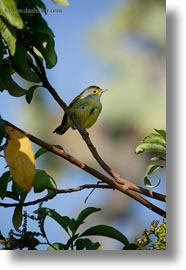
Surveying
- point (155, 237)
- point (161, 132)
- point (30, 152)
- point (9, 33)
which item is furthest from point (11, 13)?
point (155, 237)

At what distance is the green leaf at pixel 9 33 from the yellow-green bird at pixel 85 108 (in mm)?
407

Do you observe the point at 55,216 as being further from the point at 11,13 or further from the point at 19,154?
the point at 11,13

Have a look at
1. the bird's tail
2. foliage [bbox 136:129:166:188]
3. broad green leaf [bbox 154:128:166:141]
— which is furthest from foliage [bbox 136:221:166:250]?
the bird's tail

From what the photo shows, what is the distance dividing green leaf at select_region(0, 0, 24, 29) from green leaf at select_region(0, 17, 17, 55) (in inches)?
1.2

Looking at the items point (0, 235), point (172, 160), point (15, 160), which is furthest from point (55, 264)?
point (15, 160)

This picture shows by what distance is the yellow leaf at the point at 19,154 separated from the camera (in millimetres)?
1205

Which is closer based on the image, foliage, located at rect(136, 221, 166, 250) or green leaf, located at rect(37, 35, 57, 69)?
green leaf, located at rect(37, 35, 57, 69)

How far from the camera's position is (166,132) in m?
1.67

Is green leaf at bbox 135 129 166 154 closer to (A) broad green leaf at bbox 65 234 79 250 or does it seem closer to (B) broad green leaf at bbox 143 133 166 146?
(B) broad green leaf at bbox 143 133 166 146

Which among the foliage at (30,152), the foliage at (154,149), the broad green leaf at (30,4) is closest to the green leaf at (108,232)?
the foliage at (30,152)

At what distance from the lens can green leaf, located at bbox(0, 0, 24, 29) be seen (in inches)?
43.9

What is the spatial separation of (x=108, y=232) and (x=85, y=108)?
0.32 metres

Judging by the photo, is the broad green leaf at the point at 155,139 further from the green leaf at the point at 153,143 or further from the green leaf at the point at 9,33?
the green leaf at the point at 9,33
